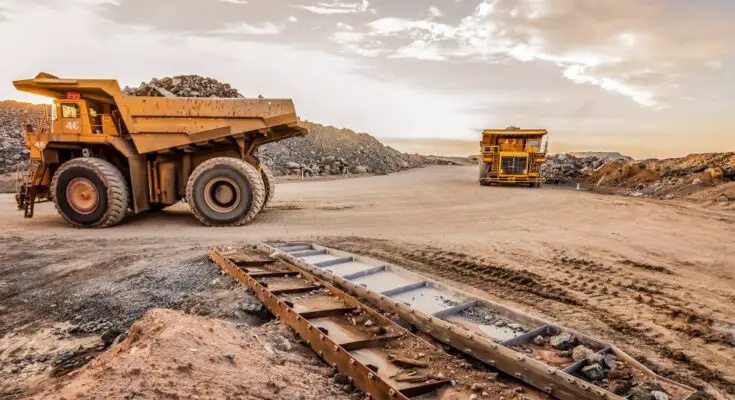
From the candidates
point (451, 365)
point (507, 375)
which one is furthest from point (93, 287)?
point (507, 375)

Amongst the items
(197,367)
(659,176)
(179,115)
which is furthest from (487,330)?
(659,176)

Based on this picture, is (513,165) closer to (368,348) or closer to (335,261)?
(335,261)

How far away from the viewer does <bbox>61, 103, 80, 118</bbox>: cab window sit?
1102 cm

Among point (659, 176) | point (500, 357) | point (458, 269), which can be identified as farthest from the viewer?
point (659, 176)

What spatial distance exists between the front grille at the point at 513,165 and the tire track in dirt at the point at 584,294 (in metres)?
15.8

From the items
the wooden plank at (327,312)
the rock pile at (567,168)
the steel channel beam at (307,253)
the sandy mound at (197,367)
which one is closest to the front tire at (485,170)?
the rock pile at (567,168)

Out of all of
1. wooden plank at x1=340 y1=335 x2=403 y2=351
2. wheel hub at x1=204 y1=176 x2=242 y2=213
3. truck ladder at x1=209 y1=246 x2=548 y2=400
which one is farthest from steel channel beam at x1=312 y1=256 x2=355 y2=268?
wheel hub at x1=204 y1=176 x2=242 y2=213

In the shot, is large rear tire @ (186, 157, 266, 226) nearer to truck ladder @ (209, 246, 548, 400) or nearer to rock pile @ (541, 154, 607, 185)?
truck ladder @ (209, 246, 548, 400)

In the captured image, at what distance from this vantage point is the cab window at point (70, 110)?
36.1 feet

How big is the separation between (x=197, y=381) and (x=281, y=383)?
58 cm

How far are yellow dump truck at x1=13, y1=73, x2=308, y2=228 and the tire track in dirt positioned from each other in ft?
11.8

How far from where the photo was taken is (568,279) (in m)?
6.79

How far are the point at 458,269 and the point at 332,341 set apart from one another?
12.0 feet

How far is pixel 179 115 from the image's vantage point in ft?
36.7
